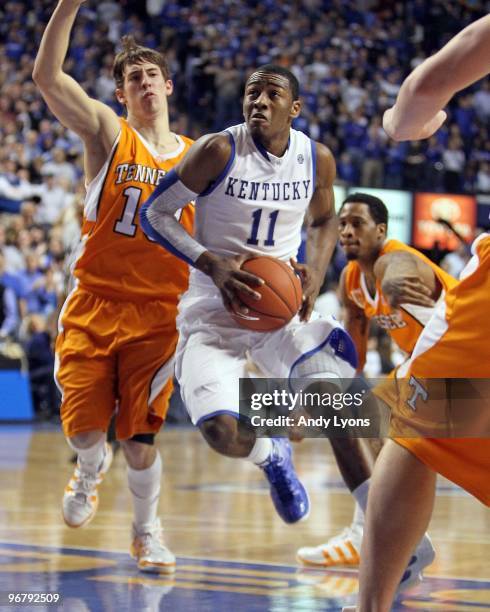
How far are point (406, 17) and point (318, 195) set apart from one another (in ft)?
54.0

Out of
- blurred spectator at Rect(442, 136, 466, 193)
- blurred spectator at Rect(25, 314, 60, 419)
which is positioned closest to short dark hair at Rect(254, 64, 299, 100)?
blurred spectator at Rect(25, 314, 60, 419)

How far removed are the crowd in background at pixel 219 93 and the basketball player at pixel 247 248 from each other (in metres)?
7.65

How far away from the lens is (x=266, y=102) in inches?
173

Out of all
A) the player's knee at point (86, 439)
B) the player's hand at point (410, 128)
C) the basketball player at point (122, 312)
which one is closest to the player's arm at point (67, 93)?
Result: the basketball player at point (122, 312)

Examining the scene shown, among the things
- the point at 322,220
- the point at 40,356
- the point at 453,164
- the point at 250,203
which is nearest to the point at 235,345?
the point at 250,203

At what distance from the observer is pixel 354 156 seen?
1708 centimetres

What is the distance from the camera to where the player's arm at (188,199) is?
167 inches

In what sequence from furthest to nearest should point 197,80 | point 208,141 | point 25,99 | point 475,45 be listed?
point 197,80 → point 25,99 → point 208,141 → point 475,45

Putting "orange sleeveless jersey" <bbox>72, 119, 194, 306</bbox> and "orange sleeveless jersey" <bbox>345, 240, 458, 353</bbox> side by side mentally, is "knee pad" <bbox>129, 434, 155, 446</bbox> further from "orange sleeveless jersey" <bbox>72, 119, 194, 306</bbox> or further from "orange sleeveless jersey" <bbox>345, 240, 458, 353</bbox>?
"orange sleeveless jersey" <bbox>345, 240, 458, 353</bbox>

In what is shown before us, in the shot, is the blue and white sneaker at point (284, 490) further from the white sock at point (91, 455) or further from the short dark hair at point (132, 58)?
the short dark hair at point (132, 58)

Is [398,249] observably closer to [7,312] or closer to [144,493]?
[144,493]

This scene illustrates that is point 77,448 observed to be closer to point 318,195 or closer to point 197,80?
point 318,195

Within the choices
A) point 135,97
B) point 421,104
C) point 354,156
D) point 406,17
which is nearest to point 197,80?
point 354,156

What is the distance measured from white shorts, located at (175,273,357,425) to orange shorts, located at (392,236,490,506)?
1589 mm
